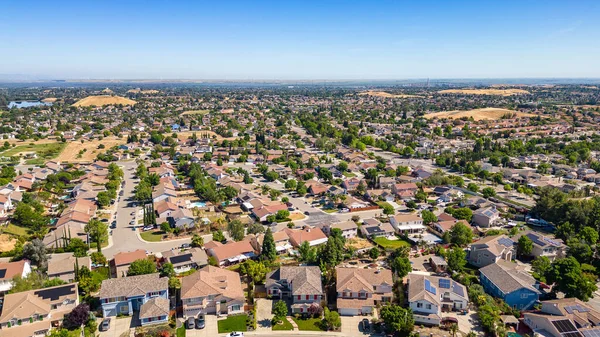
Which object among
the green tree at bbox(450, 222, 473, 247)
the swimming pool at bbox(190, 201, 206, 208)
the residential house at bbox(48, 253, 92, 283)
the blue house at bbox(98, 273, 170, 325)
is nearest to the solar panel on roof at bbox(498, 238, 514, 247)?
the green tree at bbox(450, 222, 473, 247)

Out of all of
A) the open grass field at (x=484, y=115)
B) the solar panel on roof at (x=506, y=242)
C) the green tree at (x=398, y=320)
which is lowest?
the green tree at (x=398, y=320)

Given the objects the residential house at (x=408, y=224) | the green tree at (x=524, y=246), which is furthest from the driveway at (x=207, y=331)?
the green tree at (x=524, y=246)

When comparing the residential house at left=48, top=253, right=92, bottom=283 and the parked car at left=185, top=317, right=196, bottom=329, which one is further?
the residential house at left=48, top=253, right=92, bottom=283

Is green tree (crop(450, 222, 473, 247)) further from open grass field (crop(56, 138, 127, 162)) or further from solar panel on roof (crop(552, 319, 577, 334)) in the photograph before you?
open grass field (crop(56, 138, 127, 162))

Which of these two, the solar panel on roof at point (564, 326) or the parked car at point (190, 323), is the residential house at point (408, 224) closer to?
the solar panel on roof at point (564, 326)

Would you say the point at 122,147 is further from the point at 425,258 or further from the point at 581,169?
the point at 581,169
